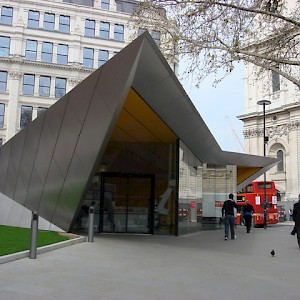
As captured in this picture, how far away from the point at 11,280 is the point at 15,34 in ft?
151

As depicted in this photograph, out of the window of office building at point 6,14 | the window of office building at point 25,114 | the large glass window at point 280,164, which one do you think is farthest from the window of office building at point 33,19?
the large glass window at point 280,164

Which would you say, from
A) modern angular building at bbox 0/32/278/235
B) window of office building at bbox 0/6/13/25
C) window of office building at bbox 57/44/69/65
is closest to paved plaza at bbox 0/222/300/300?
modern angular building at bbox 0/32/278/235

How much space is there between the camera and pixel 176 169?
51.4 feet

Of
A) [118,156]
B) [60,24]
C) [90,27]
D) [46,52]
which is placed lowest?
[118,156]

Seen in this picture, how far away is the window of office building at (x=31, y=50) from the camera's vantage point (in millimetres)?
47594

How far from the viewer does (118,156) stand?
15.7m

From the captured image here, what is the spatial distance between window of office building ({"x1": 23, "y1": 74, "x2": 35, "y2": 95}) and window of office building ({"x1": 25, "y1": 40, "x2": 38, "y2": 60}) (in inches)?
92.3

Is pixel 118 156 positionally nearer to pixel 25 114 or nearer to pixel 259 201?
pixel 259 201

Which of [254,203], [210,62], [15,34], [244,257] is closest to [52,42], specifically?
[15,34]

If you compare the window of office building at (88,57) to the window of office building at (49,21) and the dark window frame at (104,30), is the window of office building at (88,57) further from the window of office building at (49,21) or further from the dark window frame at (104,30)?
the window of office building at (49,21)

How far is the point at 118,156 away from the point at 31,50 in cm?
3711

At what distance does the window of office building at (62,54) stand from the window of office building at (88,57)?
91.9 inches

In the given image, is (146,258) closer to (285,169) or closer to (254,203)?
(254,203)

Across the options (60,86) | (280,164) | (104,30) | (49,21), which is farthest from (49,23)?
(280,164)
